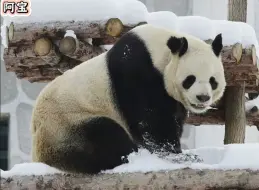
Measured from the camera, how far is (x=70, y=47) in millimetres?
4859

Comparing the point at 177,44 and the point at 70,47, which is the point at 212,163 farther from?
the point at 70,47

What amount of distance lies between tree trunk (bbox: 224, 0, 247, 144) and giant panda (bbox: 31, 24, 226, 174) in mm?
1675

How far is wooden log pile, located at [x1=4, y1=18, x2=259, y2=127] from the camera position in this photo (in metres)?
4.82

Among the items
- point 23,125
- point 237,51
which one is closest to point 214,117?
point 237,51

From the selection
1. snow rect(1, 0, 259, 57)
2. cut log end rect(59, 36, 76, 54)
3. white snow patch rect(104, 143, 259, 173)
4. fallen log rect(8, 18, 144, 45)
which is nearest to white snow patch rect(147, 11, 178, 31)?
snow rect(1, 0, 259, 57)

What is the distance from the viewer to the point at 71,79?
3.98m

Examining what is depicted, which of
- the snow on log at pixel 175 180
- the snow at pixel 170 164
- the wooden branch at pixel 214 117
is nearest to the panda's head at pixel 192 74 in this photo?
the snow at pixel 170 164

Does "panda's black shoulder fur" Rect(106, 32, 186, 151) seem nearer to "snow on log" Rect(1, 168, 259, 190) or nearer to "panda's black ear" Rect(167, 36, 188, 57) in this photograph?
"panda's black ear" Rect(167, 36, 188, 57)

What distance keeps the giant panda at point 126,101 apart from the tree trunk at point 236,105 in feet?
5.49

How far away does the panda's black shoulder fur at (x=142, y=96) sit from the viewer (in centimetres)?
386

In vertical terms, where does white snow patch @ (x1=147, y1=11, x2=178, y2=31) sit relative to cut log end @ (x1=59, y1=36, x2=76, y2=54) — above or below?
above

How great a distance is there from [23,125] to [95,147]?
Answer: 5.27 m

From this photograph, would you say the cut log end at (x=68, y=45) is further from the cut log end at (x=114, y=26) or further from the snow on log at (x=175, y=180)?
the snow on log at (x=175, y=180)

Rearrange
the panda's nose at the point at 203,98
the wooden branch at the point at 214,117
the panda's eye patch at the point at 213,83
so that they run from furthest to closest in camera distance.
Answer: the wooden branch at the point at 214,117
the panda's eye patch at the point at 213,83
the panda's nose at the point at 203,98
